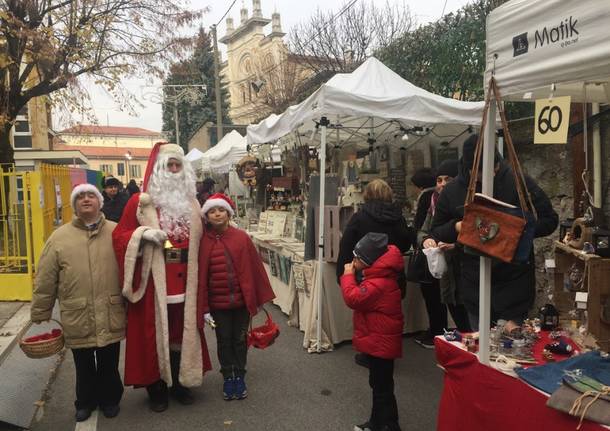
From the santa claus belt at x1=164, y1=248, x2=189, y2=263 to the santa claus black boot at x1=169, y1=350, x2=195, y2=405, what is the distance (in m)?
0.74

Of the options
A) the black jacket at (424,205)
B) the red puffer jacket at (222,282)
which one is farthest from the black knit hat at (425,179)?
the red puffer jacket at (222,282)

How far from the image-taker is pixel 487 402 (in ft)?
8.21

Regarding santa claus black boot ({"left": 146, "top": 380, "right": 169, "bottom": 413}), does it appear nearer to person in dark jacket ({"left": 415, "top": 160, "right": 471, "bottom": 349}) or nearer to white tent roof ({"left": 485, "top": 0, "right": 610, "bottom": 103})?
person in dark jacket ({"left": 415, "top": 160, "right": 471, "bottom": 349})

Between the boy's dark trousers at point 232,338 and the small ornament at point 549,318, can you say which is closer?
the small ornament at point 549,318

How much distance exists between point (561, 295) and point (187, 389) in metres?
2.95

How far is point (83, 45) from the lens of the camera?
10.5 metres

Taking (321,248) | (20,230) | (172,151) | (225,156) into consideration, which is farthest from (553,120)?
(225,156)

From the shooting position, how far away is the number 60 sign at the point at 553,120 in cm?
232

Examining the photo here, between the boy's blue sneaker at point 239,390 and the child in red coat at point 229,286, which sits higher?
the child in red coat at point 229,286

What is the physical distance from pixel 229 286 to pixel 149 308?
0.62m

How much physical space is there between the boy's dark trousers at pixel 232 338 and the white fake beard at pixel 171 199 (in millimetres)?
733

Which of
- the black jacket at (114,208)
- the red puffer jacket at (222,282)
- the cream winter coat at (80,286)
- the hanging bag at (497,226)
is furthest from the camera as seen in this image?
the black jacket at (114,208)

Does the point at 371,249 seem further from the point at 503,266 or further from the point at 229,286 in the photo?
the point at 229,286

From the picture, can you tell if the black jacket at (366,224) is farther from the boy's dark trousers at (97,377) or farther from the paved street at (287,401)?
the boy's dark trousers at (97,377)
